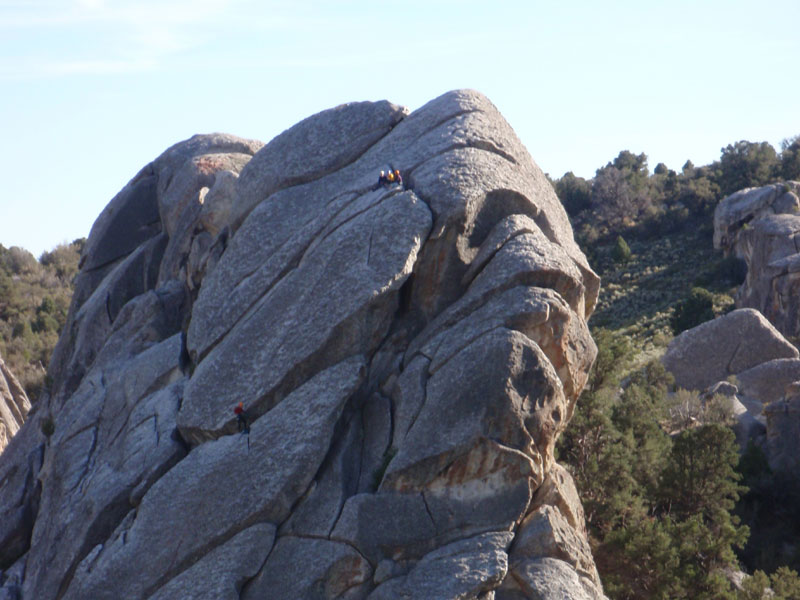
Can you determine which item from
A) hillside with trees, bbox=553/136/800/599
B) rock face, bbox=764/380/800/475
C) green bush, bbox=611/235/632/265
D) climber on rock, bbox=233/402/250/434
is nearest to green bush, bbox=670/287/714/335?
hillside with trees, bbox=553/136/800/599

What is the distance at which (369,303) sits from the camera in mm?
16469

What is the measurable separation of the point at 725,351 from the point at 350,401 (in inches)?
1161

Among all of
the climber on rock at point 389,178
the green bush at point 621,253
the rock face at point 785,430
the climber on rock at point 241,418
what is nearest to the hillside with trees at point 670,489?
the rock face at point 785,430

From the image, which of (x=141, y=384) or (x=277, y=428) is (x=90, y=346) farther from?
(x=277, y=428)

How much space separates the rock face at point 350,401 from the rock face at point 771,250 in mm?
33268

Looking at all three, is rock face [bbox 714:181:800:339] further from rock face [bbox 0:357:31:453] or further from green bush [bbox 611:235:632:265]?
rock face [bbox 0:357:31:453]

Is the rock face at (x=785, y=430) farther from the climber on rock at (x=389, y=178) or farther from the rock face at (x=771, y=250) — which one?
the climber on rock at (x=389, y=178)

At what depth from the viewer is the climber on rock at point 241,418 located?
54.2ft

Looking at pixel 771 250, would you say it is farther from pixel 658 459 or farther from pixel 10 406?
pixel 10 406

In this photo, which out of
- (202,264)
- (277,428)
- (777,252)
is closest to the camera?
(277,428)

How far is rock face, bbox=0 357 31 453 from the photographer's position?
1455 inches

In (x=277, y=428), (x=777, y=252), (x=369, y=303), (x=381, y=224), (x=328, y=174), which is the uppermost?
(x=328, y=174)

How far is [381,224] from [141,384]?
7247mm

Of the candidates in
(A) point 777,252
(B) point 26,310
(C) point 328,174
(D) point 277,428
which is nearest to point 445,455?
(D) point 277,428
